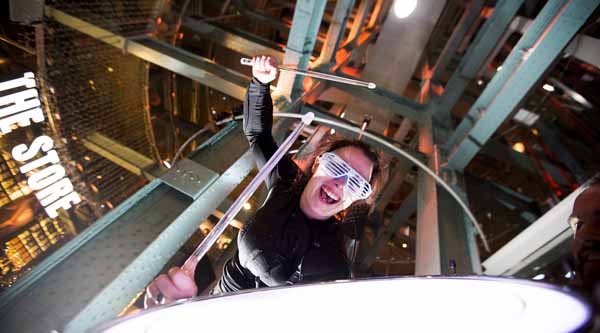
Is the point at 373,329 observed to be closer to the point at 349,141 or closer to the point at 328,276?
the point at 328,276

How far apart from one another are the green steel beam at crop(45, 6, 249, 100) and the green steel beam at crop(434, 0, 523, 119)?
Answer: 312 cm

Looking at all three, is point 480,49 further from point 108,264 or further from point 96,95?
point 96,95

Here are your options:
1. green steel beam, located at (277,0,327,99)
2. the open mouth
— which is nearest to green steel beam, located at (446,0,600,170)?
green steel beam, located at (277,0,327,99)

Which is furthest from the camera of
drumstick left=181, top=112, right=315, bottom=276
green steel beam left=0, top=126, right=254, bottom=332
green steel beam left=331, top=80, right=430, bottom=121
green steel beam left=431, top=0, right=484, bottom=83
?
green steel beam left=431, top=0, right=484, bottom=83

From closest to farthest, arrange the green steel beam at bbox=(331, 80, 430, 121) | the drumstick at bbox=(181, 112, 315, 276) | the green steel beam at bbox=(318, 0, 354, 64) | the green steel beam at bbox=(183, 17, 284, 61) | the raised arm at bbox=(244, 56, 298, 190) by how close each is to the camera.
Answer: the drumstick at bbox=(181, 112, 315, 276) < the raised arm at bbox=(244, 56, 298, 190) < the green steel beam at bbox=(318, 0, 354, 64) < the green steel beam at bbox=(331, 80, 430, 121) < the green steel beam at bbox=(183, 17, 284, 61)

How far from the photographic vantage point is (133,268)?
1.77m

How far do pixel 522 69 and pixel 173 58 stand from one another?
3848mm

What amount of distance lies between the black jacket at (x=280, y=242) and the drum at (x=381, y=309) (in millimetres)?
773

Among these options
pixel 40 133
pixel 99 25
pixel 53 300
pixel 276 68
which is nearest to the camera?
pixel 53 300

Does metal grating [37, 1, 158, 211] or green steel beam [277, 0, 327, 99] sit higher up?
green steel beam [277, 0, 327, 99]

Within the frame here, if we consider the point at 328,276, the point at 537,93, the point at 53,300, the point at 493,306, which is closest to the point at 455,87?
the point at 537,93

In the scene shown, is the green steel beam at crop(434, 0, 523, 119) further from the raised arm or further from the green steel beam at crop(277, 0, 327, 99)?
the raised arm

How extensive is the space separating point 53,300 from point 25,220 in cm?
140

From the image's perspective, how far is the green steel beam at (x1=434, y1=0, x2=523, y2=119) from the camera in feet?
13.5
